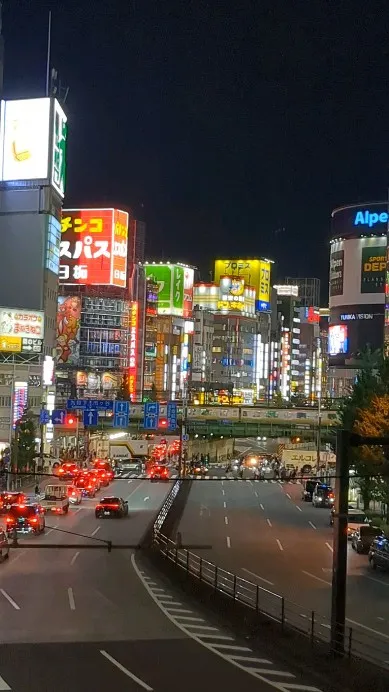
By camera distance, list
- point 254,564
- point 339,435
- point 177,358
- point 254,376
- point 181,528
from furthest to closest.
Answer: point 254,376, point 177,358, point 181,528, point 254,564, point 339,435

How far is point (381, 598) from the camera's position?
83.1ft

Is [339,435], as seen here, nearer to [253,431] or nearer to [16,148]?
[253,431]

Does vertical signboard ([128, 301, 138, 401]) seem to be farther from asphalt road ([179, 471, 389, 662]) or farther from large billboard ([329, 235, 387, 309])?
asphalt road ([179, 471, 389, 662])

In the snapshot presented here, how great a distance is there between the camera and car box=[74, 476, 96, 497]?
5528 centimetres

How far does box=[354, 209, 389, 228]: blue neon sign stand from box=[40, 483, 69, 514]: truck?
3291 inches

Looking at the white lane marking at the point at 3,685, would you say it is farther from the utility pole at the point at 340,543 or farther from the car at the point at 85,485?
the car at the point at 85,485

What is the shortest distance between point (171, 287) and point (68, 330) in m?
42.8

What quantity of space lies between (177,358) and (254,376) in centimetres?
3416

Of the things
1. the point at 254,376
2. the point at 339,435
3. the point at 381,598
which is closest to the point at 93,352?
the point at 254,376

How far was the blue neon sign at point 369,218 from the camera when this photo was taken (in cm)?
12306

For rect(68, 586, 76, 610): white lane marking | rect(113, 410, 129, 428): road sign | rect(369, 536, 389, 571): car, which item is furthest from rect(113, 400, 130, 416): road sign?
rect(68, 586, 76, 610): white lane marking

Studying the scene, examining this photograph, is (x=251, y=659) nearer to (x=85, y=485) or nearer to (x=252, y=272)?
(x=85, y=485)

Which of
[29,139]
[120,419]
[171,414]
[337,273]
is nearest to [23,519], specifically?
[120,419]

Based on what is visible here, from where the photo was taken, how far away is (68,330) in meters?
112
